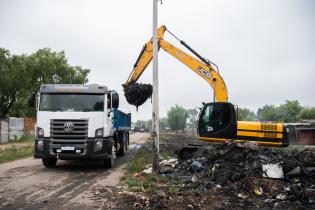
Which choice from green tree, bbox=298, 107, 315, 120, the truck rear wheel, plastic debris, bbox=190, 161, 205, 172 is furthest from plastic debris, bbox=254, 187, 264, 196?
green tree, bbox=298, 107, 315, 120

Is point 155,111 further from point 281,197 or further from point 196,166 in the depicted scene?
point 281,197

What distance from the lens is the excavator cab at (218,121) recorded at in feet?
47.9

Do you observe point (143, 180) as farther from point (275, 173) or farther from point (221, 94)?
point (221, 94)

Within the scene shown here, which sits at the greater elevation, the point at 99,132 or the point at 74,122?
the point at 74,122

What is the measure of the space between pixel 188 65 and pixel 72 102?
5749mm

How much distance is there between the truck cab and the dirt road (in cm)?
81

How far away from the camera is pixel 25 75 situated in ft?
145

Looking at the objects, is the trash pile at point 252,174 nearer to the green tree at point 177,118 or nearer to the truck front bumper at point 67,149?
the truck front bumper at point 67,149

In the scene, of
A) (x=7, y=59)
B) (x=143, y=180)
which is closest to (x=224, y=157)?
(x=143, y=180)

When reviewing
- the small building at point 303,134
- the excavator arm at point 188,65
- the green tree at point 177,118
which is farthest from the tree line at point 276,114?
the excavator arm at point 188,65

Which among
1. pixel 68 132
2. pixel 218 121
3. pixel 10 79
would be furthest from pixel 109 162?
pixel 10 79

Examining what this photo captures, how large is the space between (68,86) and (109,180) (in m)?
4.28

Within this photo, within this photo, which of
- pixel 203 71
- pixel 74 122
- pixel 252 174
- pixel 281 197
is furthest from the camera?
pixel 203 71

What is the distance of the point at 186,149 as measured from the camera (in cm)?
1606
